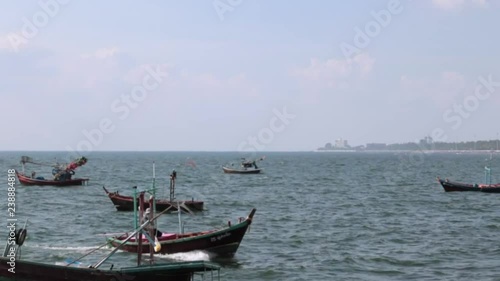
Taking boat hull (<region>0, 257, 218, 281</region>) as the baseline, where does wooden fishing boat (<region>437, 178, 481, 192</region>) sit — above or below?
above

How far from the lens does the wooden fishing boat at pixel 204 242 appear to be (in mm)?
29938

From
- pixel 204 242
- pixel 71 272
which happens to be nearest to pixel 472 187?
pixel 204 242

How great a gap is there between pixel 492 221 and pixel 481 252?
14471 mm

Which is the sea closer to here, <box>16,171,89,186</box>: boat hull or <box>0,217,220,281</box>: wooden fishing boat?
<box>16,171,89,186</box>: boat hull

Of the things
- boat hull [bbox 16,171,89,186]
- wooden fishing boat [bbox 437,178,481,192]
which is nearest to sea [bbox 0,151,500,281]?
wooden fishing boat [bbox 437,178,481,192]

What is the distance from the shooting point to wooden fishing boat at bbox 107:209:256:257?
2994cm

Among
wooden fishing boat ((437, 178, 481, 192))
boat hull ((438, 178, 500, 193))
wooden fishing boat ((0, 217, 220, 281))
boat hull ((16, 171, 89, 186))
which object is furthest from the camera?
boat hull ((16, 171, 89, 186))

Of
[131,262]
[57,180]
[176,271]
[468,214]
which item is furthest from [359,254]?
[57,180]

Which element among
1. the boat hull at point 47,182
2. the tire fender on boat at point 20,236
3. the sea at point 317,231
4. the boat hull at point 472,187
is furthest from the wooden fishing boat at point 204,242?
the boat hull at point 47,182

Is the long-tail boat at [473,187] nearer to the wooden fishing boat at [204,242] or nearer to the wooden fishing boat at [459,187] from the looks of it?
the wooden fishing boat at [459,187]

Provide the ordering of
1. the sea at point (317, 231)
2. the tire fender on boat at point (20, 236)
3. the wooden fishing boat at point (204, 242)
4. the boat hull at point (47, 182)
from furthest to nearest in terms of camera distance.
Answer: the boat hull at point (47, 182)
the wooden fishing boat at point (204, 242)
the sea at point (317, 231)
the tire fender on boat at point (20, 236)

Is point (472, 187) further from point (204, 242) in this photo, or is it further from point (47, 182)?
point (204, 242)

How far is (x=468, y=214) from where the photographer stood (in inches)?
2041

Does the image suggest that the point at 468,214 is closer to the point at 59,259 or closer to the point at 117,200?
the point at 117,200
